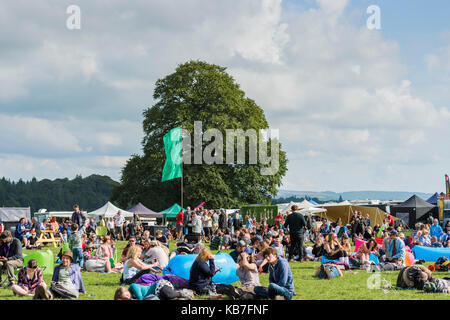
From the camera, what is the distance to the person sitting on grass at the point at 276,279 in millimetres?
9352

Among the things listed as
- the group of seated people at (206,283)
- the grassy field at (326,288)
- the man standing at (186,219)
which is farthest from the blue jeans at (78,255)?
the man standing at (186,219)

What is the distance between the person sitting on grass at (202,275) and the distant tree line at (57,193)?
107m

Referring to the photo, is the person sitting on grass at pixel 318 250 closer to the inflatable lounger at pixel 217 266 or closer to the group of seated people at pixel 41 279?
the inflatable lounger at pixel 217 266

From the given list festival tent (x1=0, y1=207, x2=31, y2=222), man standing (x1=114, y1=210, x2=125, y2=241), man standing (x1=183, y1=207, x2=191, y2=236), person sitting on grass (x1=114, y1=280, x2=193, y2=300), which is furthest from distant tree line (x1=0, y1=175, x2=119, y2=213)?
person sitting on grass (x1=114, y1=280, x2=193, y2=300)

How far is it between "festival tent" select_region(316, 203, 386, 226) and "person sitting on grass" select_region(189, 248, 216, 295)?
2934 centimetres

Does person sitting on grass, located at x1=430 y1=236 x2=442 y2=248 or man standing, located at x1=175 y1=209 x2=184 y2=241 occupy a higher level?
man standing, located at x1=175 y1=209 x2=184 y2=241

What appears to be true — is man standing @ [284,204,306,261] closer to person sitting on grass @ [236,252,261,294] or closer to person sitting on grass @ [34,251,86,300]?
person sitting on grass @ [236,252,261,294]

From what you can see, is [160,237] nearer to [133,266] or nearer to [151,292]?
[133,266]

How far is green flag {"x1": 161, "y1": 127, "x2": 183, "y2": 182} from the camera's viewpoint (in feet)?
85.5

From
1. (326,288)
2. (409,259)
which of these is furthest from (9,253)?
(409,259)

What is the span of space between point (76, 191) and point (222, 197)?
292 feet

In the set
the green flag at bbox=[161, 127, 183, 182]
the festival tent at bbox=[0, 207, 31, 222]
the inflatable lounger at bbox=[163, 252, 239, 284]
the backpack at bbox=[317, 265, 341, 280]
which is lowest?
the backpack at bbox=[317, 265, 341, 280]
